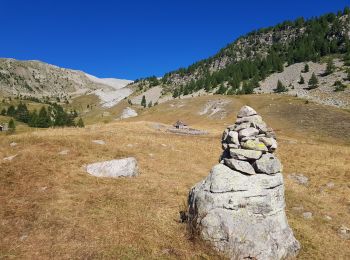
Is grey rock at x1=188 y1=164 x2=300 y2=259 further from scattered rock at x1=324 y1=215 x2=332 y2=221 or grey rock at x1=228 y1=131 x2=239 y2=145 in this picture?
scattered rock at x1=324 y1=215 x2=332 y2=221

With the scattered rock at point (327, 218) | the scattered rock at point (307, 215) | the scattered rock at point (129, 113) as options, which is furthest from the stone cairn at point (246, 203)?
the scattered rock at point (129, 113)

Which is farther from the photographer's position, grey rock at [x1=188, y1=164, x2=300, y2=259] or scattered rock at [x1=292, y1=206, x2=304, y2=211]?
scattered rock at [x1=292, y1=206, x2=304, y2=211]

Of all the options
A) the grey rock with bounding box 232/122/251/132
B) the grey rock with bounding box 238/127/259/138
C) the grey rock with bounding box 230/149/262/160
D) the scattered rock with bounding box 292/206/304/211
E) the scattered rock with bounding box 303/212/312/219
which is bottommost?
the scattered rock with bounding box 303/212/312/219

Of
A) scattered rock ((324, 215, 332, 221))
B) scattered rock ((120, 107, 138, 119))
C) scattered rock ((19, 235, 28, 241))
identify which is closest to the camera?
scattered rock ((19, 235, 28, 241))

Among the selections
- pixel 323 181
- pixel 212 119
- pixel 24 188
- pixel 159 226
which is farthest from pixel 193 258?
pixel 212 119

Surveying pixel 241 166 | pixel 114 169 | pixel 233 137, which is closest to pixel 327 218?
pixel 241 166

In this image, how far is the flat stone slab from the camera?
92.3ft

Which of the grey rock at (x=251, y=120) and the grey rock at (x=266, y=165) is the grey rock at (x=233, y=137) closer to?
the grey rock at (x=251, y=120)

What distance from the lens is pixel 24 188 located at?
78.1ft

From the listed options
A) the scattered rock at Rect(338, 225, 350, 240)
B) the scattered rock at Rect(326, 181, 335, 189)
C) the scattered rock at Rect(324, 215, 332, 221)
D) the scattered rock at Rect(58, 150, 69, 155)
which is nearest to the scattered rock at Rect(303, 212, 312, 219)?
the scattered rock at Rect(324, 215, 332, 221)

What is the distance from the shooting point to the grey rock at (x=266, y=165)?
64.9 ft

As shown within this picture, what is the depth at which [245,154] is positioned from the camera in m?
20.1

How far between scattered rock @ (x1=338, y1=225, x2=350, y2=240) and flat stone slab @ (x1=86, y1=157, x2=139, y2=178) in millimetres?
16285

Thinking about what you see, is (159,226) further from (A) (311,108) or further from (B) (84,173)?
(A) (311,108)
